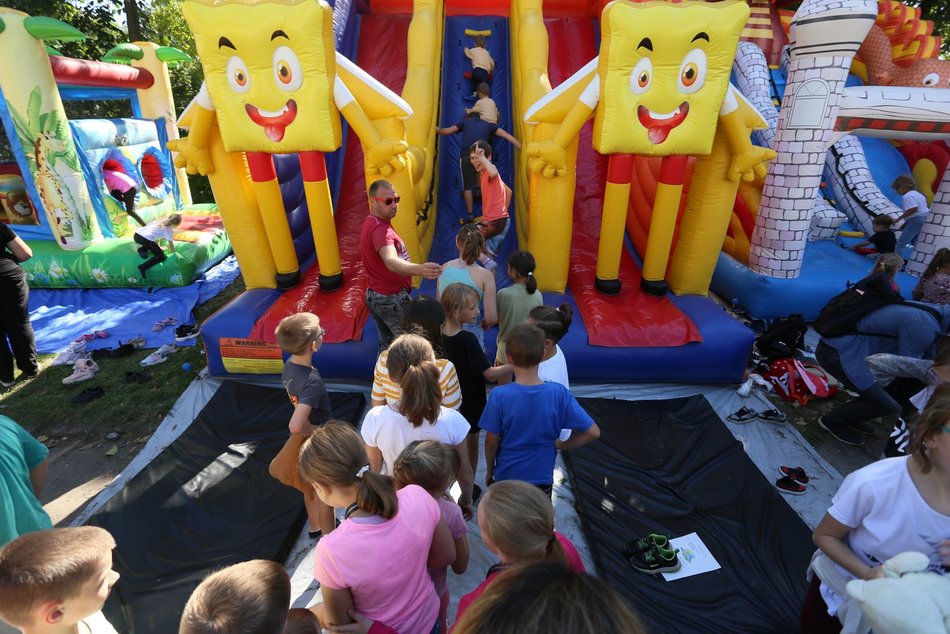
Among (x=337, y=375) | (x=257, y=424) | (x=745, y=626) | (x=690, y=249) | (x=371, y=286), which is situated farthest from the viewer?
(x=690, y=249)

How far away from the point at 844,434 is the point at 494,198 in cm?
329

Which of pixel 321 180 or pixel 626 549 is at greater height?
pixel 321 180

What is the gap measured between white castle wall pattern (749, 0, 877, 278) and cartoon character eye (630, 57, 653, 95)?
1.84 m

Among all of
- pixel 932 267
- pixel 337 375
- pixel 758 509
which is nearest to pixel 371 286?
pixel 337 375

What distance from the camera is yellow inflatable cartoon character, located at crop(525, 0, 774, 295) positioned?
11.5 feet

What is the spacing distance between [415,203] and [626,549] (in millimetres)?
3354

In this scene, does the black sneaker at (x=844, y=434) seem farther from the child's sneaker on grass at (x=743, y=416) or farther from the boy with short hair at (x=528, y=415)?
the boy with short hair at (x=528, y=415)

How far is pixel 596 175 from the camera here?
610cm

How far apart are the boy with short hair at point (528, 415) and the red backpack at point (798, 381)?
262 centimetres

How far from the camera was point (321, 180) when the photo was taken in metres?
4.14

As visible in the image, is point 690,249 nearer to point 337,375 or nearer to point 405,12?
point 337,375

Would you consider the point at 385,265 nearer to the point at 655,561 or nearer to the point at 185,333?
the point at 655,561

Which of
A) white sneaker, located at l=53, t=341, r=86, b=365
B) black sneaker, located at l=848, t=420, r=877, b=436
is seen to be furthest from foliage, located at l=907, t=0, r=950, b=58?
white sneaker, located at l=53, t=341, r=86, b=365

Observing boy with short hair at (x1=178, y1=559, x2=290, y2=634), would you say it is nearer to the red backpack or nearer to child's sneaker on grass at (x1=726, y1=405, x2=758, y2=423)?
child's sneaker on grass at (x1=726, y1=405, x2=758, y2=423)
